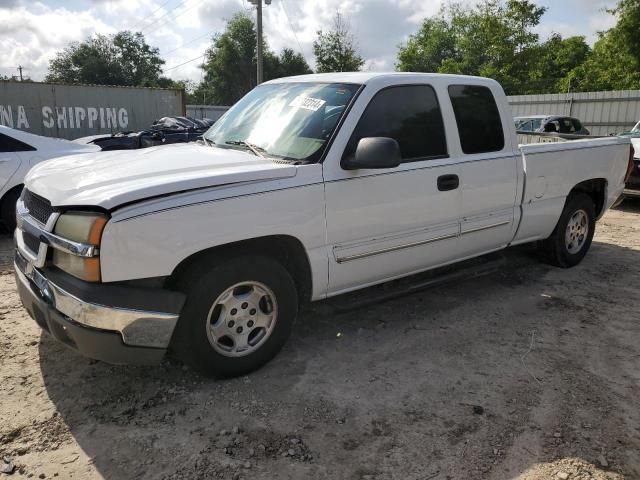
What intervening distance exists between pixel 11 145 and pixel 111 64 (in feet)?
187

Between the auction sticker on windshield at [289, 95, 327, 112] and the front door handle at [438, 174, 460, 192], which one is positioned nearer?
the auction sticker on windshield at [289, 95, 327, 112]

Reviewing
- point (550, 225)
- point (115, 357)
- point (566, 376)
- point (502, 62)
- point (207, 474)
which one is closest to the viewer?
point (207, 474)

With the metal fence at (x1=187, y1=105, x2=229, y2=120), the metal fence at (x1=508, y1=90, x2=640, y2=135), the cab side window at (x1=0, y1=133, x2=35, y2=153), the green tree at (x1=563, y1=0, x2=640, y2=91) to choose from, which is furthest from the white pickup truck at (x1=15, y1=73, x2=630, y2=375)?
the metal fence at (x1=187, y1=105, x2=229, y2=120)

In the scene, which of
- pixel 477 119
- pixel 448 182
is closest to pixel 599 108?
pixel 477 119

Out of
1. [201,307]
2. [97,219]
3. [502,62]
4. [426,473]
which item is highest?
[502,62]

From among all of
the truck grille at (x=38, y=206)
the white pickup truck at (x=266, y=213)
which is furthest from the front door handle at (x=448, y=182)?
the truck grille at (x=38, y=206)

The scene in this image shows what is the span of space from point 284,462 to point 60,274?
1576 millimetres

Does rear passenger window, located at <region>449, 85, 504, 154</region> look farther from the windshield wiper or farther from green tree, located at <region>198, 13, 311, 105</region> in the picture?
green tree, located at <region>198, 13, 311, 105</region>

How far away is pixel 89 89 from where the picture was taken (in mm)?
19500

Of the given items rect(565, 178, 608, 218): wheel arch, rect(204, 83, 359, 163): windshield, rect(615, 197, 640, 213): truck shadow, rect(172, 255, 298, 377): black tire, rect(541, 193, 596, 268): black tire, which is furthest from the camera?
rect(615, 197, 640, 213): truck shadow

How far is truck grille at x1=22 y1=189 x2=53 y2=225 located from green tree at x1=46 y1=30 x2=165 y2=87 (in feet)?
189

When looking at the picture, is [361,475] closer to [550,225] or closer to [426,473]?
[426,473]

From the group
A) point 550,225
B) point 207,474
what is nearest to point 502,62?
point 550,225

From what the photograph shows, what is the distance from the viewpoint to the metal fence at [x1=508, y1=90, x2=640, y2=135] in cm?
1858
